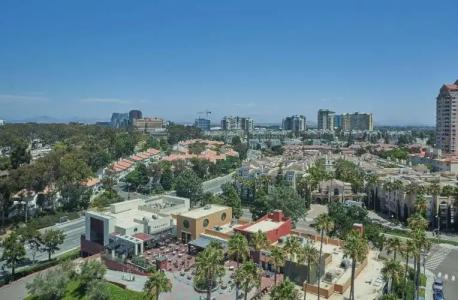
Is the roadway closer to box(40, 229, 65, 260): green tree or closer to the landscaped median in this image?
the landscaped median

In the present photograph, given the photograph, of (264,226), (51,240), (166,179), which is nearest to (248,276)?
(264,226)

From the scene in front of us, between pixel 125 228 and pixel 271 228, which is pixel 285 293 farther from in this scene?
pixel 125 228

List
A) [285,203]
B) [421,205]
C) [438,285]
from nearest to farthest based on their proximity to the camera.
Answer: [438,285]
[421,205]
[285,203]

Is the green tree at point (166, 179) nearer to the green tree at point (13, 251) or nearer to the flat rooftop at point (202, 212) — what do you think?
the flat rooftop at point (202, 212)

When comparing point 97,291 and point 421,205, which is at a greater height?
point 421,205

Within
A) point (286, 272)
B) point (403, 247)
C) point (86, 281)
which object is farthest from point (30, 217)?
point (403, 247)
